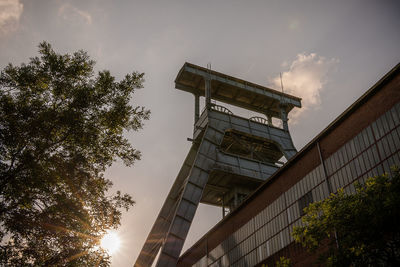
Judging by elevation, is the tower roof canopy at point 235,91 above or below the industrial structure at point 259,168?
above

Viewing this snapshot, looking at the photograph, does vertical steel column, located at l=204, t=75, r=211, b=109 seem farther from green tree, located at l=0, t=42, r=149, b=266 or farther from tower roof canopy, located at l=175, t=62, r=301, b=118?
green tree, located at l=0, t=42, r=149, b=266

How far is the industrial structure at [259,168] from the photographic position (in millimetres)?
12586

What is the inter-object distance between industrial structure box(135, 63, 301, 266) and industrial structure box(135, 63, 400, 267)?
6cm

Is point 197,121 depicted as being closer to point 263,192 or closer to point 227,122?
point 227,122

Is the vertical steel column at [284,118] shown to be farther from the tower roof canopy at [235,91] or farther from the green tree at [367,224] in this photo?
the green tree at [367,224]

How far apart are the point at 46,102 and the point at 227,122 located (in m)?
15.0

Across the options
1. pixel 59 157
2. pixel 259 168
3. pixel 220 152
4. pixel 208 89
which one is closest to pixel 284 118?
pixel 259 168

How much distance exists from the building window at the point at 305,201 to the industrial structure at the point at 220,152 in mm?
6956

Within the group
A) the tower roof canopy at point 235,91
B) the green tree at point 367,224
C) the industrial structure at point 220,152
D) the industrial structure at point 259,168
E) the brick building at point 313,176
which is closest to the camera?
the green tree at point 367,224

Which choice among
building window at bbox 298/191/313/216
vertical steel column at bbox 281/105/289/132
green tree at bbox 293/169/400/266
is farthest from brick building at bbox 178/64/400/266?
vertical steel column at bbox 281/105/289/132

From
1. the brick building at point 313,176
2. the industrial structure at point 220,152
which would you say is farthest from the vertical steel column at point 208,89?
the brick building at point 313,176

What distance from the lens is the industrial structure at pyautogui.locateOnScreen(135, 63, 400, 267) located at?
12586 millimetres

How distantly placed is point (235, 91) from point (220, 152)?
22.2 ft

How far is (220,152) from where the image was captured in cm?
2334
